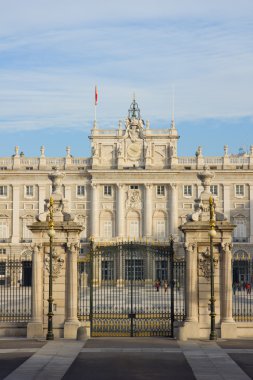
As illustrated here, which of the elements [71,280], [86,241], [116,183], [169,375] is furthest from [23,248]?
[169,375]

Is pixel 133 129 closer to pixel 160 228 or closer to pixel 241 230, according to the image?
pixel 160 228

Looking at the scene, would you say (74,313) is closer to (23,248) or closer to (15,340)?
(15,340)

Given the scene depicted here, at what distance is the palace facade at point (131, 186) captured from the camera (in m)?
102

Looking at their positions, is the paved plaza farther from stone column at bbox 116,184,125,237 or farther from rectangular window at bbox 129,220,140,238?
rectangular window at bbox 129,220,140,238

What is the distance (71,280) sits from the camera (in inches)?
1234

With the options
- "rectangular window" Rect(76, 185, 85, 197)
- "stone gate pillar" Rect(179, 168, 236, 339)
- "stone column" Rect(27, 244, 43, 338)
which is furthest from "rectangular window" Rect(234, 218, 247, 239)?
"stone column" Rect(27, 244, 43, 338)

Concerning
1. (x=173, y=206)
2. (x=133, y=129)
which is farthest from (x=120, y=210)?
(x=133, y=129)

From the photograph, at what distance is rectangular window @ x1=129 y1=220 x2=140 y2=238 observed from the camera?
102 m

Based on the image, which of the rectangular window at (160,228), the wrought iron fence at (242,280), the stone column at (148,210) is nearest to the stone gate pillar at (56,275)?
the wrought iron fence at (242,280)

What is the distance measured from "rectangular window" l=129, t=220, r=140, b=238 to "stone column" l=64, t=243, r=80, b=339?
70.3 m

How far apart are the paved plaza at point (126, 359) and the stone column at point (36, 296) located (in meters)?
0.97

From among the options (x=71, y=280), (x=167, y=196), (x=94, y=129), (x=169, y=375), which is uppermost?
(x=94, y=129)

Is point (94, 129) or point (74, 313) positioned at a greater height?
point (94, 129)

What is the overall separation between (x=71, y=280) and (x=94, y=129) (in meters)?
72.0
